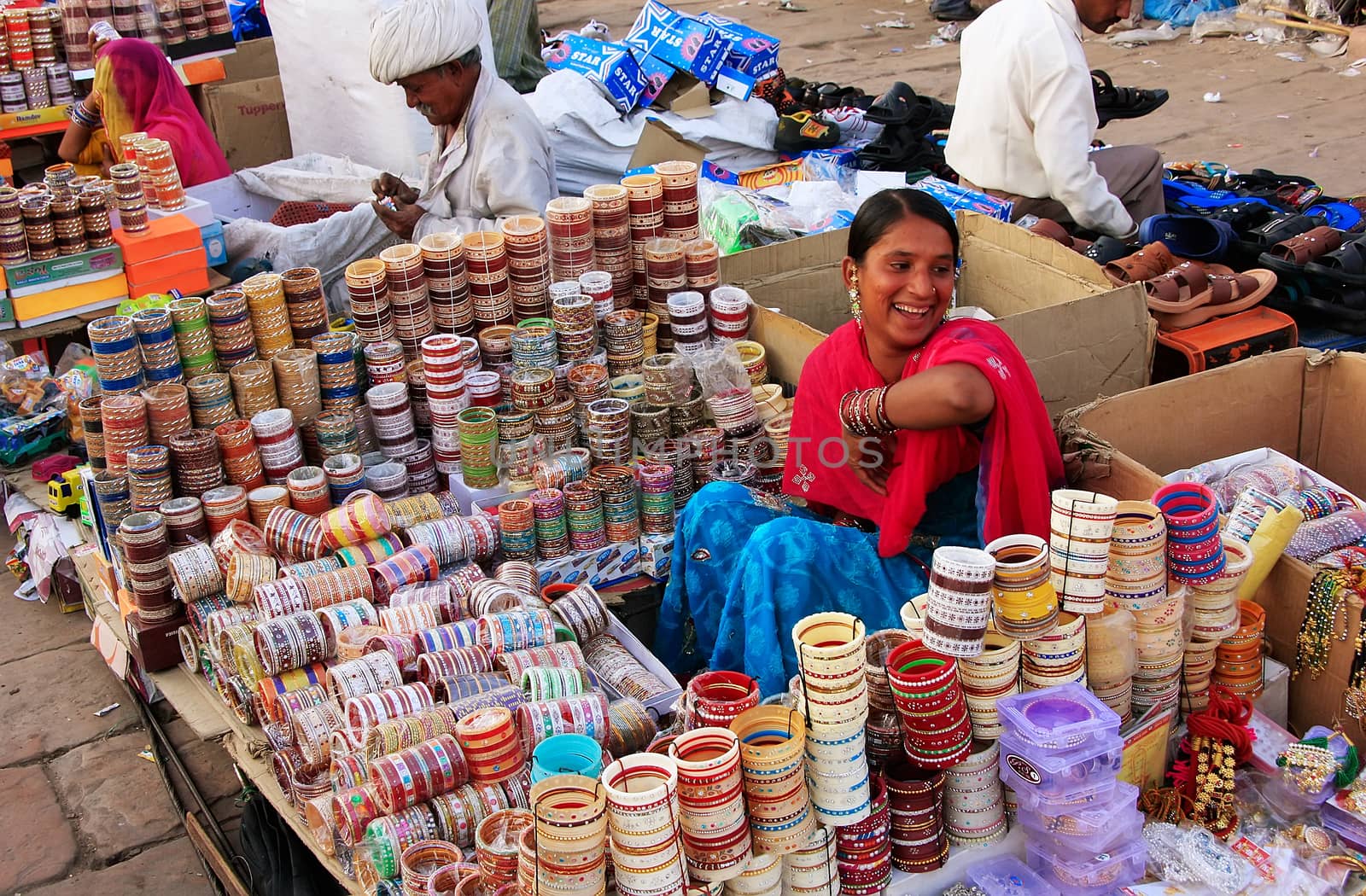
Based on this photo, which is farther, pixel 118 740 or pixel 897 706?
pixel 118 740

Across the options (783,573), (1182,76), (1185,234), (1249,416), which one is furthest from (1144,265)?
(1182,76)

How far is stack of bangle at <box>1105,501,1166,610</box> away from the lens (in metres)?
2.26

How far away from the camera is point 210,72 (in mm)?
7418

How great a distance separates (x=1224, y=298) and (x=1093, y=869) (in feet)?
8.47

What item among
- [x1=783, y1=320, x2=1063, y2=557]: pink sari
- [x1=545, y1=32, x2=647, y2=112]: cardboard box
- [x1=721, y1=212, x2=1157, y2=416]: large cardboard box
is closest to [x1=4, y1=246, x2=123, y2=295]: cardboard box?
[x1=721, y1=212, x2=1157, y2=416]: large cardboard box

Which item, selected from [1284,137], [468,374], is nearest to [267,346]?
[468,374]

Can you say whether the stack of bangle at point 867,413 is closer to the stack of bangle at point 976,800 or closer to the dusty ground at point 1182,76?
the stack of bangle at point 976,800

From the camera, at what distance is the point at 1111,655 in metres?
2.27

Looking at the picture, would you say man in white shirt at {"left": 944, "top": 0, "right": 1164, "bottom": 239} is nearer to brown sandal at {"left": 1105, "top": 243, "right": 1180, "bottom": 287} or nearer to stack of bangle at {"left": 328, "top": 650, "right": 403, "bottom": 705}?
brown sandal at {"left": 1105, "top": 243, "right": 1180, "bottom": 287}

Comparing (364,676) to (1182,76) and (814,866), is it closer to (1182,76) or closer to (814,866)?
(814,866)

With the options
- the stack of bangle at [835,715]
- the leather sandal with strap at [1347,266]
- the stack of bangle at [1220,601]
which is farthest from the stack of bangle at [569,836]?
the leather sandal with strap at [1347,266]

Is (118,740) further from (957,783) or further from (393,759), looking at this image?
(957,783)

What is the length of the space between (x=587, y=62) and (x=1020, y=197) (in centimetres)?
266

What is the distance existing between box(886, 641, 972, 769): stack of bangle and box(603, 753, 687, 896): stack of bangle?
425 mm
